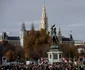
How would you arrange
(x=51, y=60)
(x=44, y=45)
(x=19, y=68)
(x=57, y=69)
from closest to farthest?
(x=57, y=69) → (x=19, y=68) → (x=51, y=60) → (x=44, y=45)

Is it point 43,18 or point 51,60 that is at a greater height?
point 43,18

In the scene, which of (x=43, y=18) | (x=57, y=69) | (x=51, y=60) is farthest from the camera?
(x=43, y=18)

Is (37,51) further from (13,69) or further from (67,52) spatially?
(13,69)

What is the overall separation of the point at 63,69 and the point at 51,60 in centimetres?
2645

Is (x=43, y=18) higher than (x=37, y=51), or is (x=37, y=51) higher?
(x=43, y=18)

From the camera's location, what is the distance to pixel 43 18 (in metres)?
199

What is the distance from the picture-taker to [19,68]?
45.0m

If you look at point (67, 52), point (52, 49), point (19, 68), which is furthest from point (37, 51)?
point (19, 68)

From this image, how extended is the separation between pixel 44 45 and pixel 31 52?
3.60m

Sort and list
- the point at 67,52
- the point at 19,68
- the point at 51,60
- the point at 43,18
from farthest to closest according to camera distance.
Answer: the point at 43,18
the point at 67,52
the point at 51,60
the point at 19,68

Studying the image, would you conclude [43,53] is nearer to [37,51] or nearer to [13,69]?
[37,51]

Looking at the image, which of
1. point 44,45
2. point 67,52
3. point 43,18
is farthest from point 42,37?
point 43,18

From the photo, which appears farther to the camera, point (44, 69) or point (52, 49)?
point (52, 49)

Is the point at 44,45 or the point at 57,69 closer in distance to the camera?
the point at 57,69
